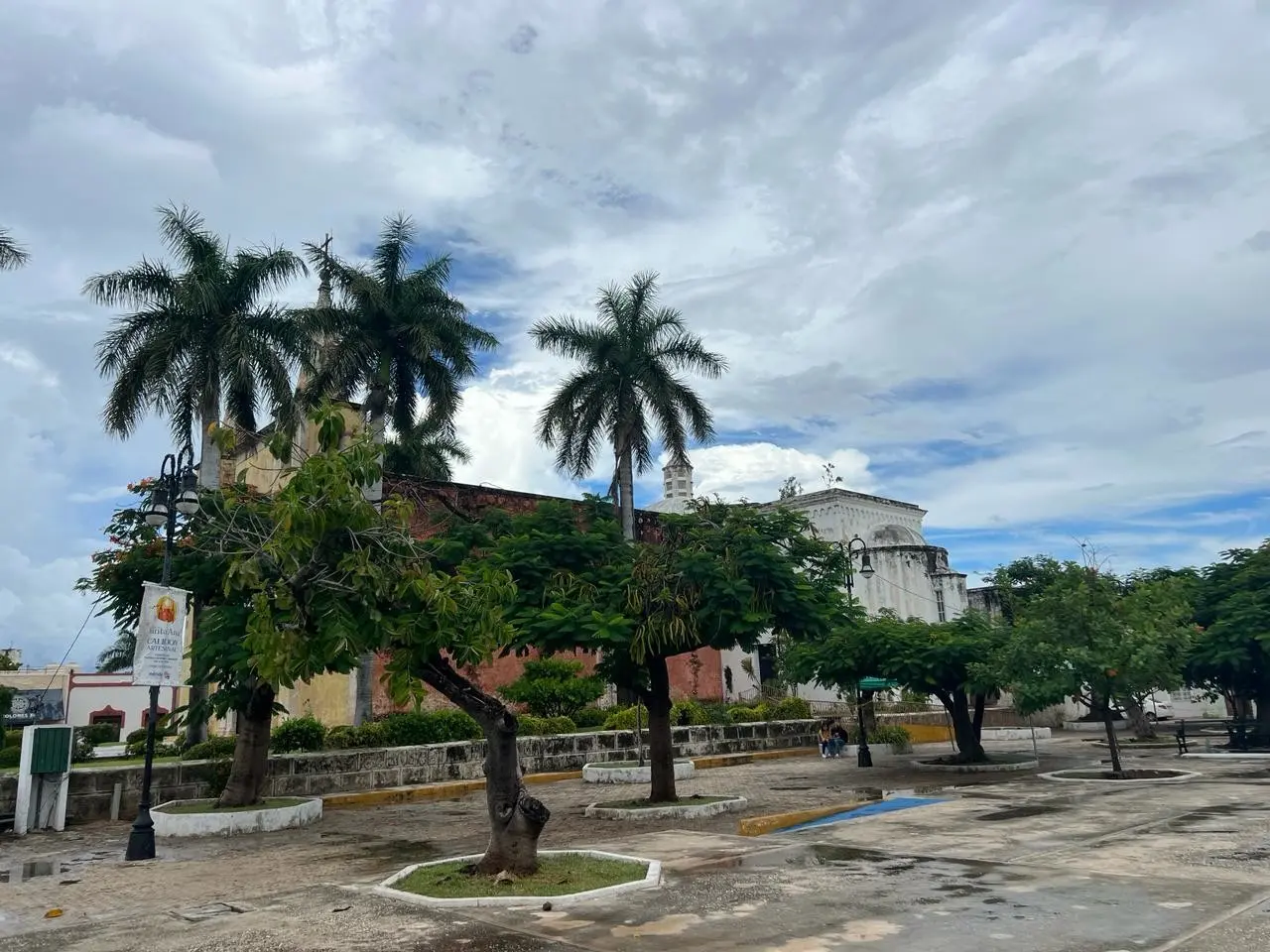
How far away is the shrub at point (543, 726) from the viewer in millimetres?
26219

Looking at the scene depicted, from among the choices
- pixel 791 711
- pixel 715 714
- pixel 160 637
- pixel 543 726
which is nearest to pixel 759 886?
pixel 160 637

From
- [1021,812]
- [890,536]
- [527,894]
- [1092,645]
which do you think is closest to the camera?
[527,894]

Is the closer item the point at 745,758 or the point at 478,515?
the point at 745,758

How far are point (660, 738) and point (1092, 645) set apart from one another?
36.4 ft

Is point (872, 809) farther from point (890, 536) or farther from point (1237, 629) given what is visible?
point (890, 536)

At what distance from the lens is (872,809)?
16359 millimetres

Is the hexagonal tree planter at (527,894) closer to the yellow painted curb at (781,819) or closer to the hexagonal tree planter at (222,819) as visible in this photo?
the yellow painted curb at (781,819)

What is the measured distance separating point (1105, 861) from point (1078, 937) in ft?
12.4

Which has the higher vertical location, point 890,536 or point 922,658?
point 890,536

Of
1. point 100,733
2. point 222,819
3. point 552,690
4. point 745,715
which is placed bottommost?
point 222,819

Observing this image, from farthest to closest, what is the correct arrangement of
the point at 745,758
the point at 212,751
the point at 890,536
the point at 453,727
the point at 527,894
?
1. the point at 890,536
2. the point at 745,758
3. the point at 453,727
4. the point at 212,751
5. the point at 527,894

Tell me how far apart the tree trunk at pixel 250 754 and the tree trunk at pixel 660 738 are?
700 cm

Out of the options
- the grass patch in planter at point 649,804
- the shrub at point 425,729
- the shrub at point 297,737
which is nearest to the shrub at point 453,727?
the shrub at point 425,729

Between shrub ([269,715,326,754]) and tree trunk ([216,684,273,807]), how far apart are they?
13.4 feet
